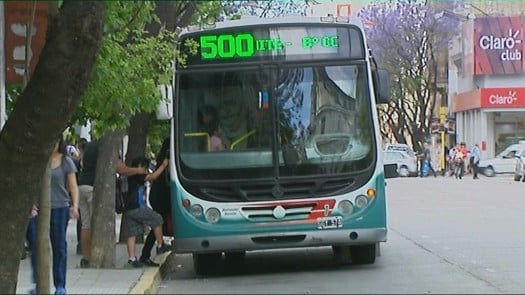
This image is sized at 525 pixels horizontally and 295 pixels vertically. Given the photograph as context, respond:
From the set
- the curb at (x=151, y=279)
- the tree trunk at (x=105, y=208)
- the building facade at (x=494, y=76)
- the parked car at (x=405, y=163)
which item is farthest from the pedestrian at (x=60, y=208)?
the building facade at (x=494, y=76)

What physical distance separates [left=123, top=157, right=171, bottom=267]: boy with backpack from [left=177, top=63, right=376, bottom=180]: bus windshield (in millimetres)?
1245

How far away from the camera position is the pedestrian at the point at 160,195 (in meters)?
14.1

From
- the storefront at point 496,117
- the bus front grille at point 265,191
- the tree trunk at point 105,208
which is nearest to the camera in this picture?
the bus front grille at point 265,191

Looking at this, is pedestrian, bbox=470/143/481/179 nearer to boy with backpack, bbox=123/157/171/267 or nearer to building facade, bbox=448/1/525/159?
building facade, bbox=448/1/525/159

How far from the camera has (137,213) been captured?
13828 millimetres

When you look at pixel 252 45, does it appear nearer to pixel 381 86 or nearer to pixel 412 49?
pixel 381 86

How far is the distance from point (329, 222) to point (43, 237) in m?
4.75

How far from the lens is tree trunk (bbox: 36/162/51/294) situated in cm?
898

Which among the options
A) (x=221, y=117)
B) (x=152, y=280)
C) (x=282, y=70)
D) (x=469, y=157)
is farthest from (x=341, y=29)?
(x=469, y=157)

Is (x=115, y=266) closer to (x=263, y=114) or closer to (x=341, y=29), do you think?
(x=263, y=114)

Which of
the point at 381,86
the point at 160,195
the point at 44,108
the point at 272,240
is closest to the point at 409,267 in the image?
the point at 272,240

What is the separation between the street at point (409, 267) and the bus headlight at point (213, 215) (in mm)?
847

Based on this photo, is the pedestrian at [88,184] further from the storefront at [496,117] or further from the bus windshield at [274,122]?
the storefront at [496,117]

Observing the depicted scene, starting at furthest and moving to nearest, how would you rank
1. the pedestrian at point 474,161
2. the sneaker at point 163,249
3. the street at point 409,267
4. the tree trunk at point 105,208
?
the pedestrian at point 474,161 → the sneaker at point 163,249 → the tree trunk at point 105,208 → the street at point 409,267
